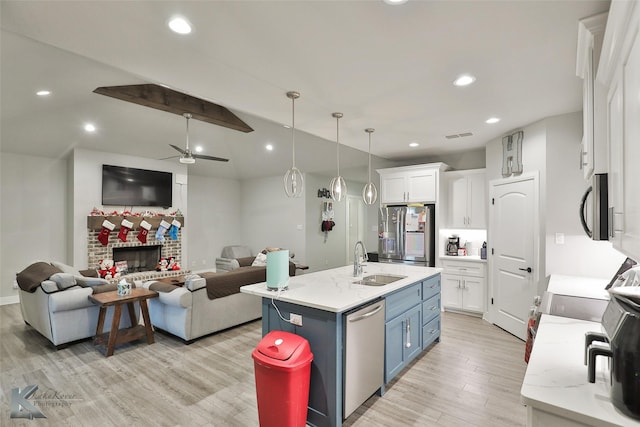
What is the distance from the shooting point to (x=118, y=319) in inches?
135

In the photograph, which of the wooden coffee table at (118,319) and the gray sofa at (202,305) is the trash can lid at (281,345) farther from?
Answer: the wooden coffee table at (118,319)

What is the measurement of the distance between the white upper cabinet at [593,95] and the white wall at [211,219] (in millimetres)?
7674

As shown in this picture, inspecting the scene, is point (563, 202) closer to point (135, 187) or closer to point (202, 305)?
point (202, 305)

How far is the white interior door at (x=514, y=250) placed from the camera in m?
3.71

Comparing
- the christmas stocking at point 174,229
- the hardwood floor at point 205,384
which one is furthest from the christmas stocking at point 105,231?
the hardwood floor at point 205,384

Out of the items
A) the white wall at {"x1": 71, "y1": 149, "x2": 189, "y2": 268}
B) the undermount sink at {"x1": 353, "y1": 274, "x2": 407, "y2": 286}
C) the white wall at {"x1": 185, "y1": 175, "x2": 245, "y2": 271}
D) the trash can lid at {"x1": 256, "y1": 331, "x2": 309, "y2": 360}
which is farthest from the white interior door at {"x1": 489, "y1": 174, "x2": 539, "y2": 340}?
the white wall at {"x1": 71, "y1": 149, "x2": 189, "y2": 268}

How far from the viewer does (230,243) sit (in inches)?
356

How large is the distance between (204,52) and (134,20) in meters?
0.44

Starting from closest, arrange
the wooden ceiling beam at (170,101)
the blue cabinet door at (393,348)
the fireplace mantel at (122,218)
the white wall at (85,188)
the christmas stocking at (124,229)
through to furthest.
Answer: the blue cabinet door at (393,348) → the wooden ceiling beam at (170,101) → the white wall at (85,188) → the fireplace mantel at (122,218) → the christmas stocking at (124,229)

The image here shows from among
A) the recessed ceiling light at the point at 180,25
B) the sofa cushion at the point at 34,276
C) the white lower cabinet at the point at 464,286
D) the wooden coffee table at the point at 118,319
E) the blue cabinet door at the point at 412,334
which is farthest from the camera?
the white lower cabinet at the point at 464,286

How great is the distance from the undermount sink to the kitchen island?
8cm

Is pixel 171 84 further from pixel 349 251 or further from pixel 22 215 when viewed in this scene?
pixel 349 251

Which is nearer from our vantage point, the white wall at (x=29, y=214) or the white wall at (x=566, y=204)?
the white wall at (x=566, y=204)

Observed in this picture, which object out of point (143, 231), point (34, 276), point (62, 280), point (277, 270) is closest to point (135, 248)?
point (143, 231)
